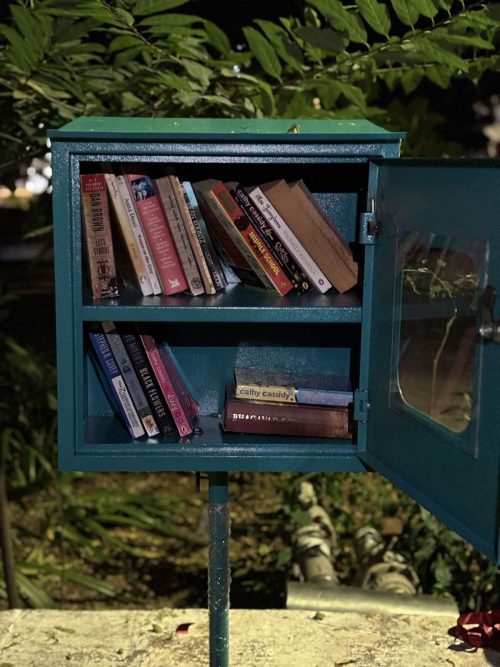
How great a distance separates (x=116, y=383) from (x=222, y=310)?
1.19 feet

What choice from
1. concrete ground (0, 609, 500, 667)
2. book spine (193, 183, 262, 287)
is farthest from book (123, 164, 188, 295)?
concrete ground (0, 609, 500, 667)

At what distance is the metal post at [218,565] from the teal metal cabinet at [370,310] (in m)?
0.15

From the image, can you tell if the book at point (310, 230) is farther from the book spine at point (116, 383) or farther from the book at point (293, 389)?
the book spine at point (116, 383)

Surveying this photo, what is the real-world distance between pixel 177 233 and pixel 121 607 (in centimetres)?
277

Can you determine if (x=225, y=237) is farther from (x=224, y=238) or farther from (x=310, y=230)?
(x=310, y=230)

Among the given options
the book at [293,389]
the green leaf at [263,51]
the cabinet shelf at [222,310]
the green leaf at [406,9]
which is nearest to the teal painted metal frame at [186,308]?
the cabinet shelf at [222,310]

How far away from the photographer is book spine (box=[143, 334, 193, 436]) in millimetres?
2268

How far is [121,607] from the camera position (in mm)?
4469

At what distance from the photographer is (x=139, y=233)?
2201mm

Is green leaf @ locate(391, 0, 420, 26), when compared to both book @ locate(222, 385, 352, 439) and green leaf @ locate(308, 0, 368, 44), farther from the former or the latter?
book @ locate(222, 385, 352, 439)

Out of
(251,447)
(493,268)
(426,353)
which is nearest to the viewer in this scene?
(493,268)

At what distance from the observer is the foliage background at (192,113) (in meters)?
2.57

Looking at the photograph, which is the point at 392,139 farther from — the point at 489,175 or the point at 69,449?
the point at 69,449

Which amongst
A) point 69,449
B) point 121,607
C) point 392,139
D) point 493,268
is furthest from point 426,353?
point 121,607
